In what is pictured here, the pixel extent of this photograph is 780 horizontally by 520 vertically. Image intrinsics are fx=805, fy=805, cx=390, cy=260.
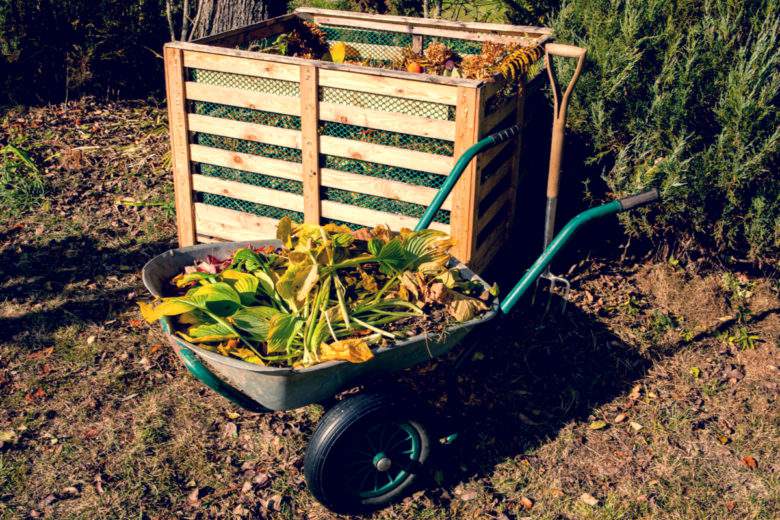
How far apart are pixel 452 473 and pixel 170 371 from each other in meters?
1.63

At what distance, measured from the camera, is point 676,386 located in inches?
167

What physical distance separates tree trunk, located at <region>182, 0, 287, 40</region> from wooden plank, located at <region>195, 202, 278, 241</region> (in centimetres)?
196

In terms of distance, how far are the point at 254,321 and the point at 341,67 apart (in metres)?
1.75

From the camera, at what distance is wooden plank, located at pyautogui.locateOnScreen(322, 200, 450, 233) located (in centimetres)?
444

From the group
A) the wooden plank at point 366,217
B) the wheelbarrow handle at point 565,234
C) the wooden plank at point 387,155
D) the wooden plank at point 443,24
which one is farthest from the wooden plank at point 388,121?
the wooden plank at point 443,24

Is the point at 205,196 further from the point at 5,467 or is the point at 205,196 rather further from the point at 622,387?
the point at 622,387

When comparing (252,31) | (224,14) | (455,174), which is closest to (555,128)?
(455,174)

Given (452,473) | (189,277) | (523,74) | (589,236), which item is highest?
(523,74)

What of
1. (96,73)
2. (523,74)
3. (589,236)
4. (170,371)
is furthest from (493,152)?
(96,73)

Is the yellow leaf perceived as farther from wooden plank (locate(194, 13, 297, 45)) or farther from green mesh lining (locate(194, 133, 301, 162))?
wooden plank (locate(194, 13, 297, 45))

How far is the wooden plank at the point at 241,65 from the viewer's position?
4359 mm

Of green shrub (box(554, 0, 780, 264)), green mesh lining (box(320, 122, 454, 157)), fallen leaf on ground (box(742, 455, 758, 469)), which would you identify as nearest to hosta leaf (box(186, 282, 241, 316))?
green mesh lining (box(320, 122, 454, 157))

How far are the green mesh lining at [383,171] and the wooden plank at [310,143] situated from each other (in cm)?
8

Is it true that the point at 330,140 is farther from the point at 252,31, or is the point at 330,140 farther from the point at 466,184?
the point at 252,31
